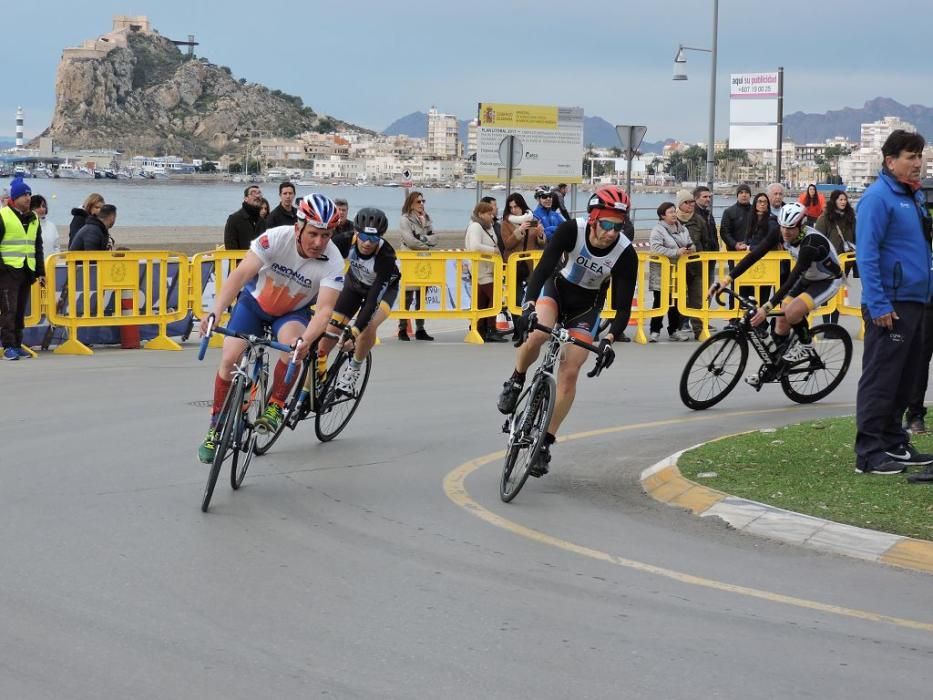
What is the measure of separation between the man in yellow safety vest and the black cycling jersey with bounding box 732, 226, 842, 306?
8.72m

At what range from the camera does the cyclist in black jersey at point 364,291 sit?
12188mm

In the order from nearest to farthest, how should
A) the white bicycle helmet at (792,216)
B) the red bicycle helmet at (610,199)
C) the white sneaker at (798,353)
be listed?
the red bicycle helmet at (610,199) < the white bicycle helmet at (792,216) < the white sneaker at (798,353)

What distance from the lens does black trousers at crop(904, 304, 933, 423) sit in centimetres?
1067

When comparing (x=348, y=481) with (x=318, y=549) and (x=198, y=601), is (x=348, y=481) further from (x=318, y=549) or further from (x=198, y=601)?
(x=198, y=601)

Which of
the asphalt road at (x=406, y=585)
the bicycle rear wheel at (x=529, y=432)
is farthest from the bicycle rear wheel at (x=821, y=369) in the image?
the bicycle rear wheel at (x=529, y=432)

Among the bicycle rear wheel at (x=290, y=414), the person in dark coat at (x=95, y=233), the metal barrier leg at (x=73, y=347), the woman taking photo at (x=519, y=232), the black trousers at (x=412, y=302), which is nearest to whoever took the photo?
the bicycle rear wheel at (x=290, y=414)

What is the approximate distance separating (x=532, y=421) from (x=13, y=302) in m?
→ 9.97

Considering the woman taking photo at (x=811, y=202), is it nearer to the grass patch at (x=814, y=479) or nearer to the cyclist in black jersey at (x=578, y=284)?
the grass patch at (x=814, y=479)

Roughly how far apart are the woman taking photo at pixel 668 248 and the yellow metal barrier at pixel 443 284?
2.42 m

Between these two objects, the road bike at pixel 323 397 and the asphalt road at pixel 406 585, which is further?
the road bike at pixel 323 397

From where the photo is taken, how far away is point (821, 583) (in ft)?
24.8

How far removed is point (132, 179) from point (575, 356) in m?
191

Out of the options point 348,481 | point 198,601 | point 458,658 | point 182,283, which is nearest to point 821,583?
point 458,658

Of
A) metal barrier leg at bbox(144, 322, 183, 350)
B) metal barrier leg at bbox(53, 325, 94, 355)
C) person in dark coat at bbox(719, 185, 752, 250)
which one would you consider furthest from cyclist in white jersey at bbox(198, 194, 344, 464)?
person in dark coat at bbox(719, 185, 752, 250)
